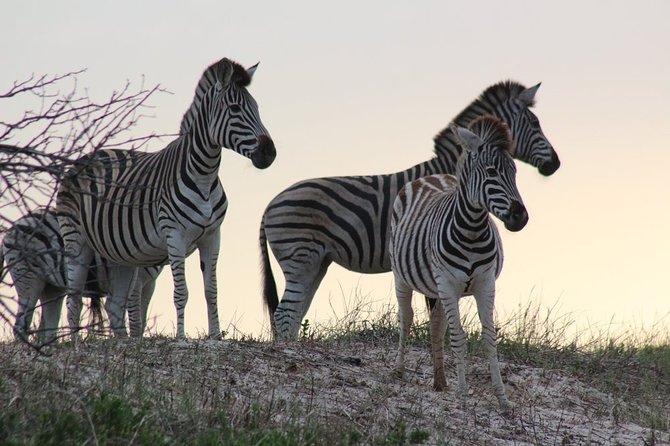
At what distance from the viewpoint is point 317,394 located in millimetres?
7969

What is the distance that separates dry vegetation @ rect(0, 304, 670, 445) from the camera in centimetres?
629

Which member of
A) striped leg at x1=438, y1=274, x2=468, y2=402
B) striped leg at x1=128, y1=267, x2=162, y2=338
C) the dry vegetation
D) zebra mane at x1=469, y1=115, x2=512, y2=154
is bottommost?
the dry vegetation

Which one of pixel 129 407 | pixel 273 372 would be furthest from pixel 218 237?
pixel 129 407

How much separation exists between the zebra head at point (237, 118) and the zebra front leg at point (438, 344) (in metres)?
2.50

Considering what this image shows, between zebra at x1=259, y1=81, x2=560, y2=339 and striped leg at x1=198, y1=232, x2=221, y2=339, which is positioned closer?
striped leg at x1=198, y1=232, x2=221, y2=339

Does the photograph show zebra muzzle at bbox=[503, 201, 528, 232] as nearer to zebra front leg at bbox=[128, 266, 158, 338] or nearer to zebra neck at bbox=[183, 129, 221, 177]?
zebra neck at bbox=[183, 129, 221, 177]

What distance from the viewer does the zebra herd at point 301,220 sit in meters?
8.65

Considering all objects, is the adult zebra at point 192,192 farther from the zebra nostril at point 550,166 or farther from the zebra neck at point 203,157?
the zebra nostril at point 550,166

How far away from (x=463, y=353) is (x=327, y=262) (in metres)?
4.25

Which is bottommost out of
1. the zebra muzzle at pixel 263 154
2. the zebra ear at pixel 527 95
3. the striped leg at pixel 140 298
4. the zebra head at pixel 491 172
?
the striped leg at pixel 140 298

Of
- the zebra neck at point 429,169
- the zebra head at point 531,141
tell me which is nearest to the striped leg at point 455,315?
the zebra neck at point 429,169

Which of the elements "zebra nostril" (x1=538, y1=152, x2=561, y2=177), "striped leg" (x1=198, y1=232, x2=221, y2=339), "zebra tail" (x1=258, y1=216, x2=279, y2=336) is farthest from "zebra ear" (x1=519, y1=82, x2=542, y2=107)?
"striped leg" (x1=198, y1=232, x2=221, y2=339)

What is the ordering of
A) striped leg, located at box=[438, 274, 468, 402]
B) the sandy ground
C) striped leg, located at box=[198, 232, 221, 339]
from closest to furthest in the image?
1. the sandy ground
2. striped leg, located at box=[438, 274, 468, 402]
3. striped leg, located at box=[198, 232, 221, 339]

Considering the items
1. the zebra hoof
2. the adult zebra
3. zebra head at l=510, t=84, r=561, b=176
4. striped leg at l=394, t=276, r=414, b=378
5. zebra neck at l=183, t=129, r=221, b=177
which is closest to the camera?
the zebra hoof
